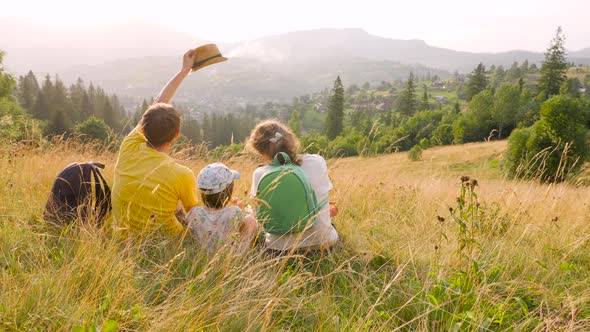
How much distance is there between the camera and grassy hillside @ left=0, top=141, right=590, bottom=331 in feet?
5.06

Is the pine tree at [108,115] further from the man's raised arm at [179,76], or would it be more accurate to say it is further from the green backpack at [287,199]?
the green backpack at [287,199]

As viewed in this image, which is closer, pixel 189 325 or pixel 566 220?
pixel 189 325

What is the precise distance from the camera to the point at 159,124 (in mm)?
2777

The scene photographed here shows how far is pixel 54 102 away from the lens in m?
57.0

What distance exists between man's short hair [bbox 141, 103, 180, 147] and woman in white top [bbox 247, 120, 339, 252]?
2.18 feet

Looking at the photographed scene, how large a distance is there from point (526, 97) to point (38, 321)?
64106mm

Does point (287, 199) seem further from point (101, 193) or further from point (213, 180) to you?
point (101, 193)

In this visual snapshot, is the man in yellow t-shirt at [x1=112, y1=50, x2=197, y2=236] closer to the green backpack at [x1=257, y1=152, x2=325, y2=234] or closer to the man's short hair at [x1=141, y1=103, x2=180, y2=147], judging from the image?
the man's short hair at [x1=141, y1=103, x2=180, y2=147]

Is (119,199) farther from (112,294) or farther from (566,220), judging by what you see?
(566,220)

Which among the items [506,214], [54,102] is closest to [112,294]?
[506,214]

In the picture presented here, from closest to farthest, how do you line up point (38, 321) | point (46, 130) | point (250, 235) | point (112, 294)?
point (38, 321), point (112, 294), point (250, 235), point (46, 130)

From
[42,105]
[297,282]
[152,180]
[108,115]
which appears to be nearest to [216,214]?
[152,180]

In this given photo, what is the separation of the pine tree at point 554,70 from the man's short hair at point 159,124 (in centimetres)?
6261

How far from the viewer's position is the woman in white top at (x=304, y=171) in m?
2.72
